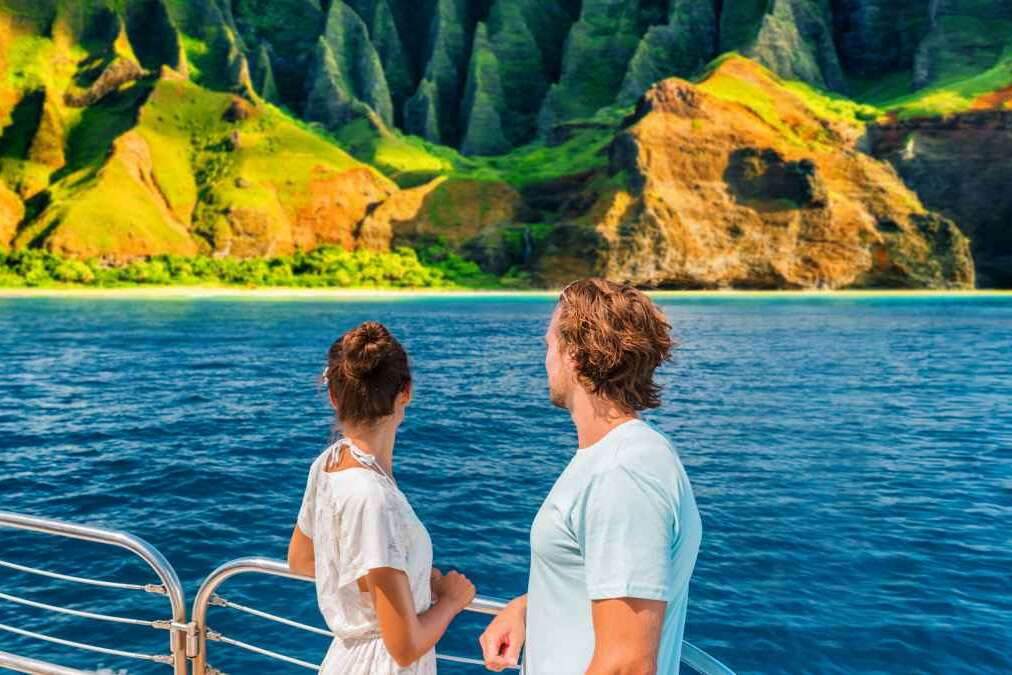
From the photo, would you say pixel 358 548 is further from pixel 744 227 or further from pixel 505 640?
pixel 744 227

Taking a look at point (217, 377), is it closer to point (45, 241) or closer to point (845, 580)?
point (845, 580)

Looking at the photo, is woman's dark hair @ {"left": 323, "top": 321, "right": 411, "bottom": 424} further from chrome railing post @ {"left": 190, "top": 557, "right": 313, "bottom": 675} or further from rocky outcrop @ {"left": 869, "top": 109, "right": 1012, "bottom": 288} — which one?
rocky outcrop @ {"left": 869, "top": 109, "right": 1012, "bottom": 288}

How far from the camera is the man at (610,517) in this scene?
230cm

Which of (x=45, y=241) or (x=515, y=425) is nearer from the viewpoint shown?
(x=515, y=425)

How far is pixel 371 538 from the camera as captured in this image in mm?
2959

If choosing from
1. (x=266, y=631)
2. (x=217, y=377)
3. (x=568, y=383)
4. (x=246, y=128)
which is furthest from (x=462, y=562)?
(x=246, y=128)

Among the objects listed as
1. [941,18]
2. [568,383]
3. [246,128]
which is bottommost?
[568,383]

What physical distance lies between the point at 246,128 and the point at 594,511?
167 meters

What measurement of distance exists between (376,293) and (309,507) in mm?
116890

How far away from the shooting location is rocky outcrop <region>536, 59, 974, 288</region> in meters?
125

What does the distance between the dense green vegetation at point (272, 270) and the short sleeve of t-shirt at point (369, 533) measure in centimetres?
12485

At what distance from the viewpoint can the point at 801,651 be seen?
9609 mm

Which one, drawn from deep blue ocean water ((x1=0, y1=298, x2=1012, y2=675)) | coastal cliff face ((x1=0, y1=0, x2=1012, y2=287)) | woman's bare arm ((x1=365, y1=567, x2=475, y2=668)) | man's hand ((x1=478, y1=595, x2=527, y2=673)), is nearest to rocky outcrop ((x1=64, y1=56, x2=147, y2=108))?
coastal cliff face ((x1=0, y1=0, x2=1012, y2=287))

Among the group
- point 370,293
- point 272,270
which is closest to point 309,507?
point 370,293
